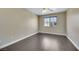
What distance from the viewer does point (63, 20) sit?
1.84 metres
